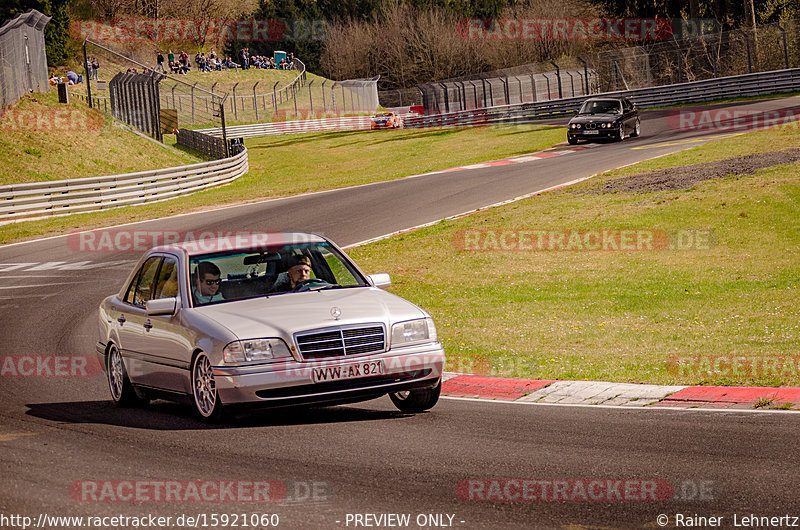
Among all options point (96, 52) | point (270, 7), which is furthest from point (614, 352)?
point (270, 7)

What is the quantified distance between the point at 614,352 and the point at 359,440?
4594 millimetres

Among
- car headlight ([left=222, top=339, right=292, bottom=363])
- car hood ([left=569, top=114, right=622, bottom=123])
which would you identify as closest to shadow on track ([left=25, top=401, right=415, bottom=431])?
car headlight ([left=222, top=339, right=292, bottom=363])

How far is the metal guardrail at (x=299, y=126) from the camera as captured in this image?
72500 mm

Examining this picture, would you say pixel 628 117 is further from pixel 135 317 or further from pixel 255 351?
pixel 255 351

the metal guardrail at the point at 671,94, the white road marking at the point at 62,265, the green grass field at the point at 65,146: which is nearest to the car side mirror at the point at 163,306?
the white road marking at the point at 62,265

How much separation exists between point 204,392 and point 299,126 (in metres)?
68.7

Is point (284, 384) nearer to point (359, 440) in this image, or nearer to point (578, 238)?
point (359, 440)

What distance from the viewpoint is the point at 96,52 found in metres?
92.5

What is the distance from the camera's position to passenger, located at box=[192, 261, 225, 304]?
27.4 feet

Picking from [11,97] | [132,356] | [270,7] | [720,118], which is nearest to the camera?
[132,356]

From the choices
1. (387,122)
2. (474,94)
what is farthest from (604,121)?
(387,122)

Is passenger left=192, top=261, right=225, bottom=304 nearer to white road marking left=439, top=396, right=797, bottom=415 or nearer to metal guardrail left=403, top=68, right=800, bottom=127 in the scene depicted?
white road marking left=439, top=396, right=797, bottom=415

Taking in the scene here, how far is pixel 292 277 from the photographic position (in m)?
8.68

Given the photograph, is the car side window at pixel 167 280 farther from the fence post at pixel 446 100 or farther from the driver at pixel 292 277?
the fence post at pixel 446 100
